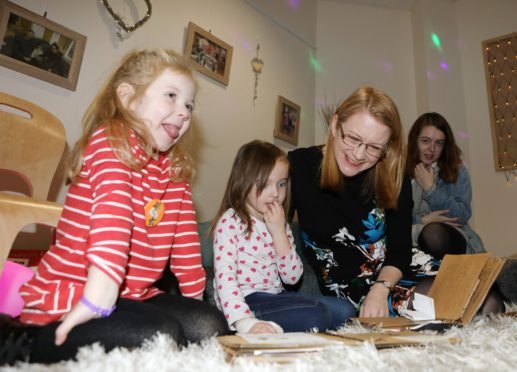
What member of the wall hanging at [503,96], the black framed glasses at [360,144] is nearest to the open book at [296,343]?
the black framed glasses at [360,144]

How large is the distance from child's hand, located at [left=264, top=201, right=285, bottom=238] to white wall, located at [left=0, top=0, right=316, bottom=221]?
0.69 meters

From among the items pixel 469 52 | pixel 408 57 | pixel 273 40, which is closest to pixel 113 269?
A: pixel 273 40

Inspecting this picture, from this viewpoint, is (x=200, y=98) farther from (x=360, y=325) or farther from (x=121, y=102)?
(x=360, y=325)

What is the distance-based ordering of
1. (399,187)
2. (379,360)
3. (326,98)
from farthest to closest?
(326,98), (399,187), (379,360)

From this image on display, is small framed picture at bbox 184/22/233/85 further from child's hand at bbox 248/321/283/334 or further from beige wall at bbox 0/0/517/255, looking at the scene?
child's hand at bbox 248/321/283/334

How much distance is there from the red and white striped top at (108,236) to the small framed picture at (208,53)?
1040 mm

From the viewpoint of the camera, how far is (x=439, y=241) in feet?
4.85

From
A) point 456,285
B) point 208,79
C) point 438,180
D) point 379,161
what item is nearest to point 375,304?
point 456,285

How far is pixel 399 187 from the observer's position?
1234 millimetres

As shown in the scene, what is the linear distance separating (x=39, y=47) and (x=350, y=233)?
1203 mm

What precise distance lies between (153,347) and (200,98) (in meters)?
1.38

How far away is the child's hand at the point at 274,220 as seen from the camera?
1114 millimetres

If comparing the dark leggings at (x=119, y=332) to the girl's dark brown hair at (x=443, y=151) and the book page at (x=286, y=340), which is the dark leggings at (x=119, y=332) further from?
the girl's dark brown hair at (x=443, y=151)

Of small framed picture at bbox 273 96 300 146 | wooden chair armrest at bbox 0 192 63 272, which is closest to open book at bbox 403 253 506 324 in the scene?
wooden chair armrest at bbox 0 192 63 272
